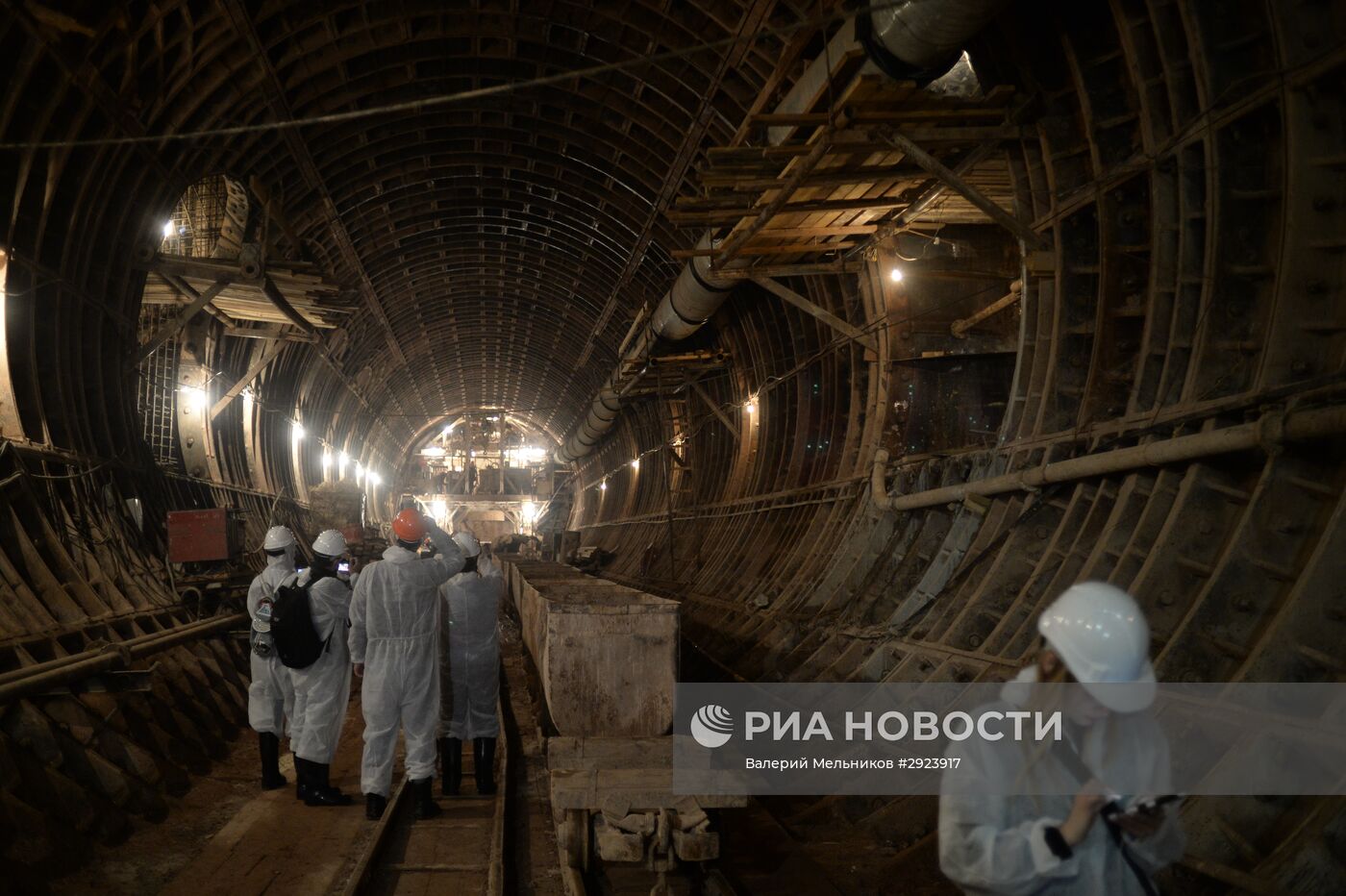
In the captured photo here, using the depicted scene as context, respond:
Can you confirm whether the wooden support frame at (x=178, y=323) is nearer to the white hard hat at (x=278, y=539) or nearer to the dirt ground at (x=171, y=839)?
the white hard hat at (x=278, y=539)

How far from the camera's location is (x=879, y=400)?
9094 mm

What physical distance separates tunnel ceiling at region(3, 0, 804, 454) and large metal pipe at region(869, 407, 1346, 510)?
3.78 meters

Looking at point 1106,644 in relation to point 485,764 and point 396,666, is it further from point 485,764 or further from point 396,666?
point 485,764

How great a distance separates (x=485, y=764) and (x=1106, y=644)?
16.7ft

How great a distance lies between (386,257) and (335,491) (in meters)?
5.41

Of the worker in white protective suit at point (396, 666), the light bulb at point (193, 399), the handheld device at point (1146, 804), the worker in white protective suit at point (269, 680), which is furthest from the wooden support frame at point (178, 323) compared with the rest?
the handheld device at point (1146, 804)

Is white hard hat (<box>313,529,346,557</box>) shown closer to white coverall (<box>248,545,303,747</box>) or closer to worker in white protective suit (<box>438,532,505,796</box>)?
white coverall (<box>248,545,303,747</box>)

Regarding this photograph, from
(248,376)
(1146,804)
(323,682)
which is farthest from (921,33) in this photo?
(248,376)

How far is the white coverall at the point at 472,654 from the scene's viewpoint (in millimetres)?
5926

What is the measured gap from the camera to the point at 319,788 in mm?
5559

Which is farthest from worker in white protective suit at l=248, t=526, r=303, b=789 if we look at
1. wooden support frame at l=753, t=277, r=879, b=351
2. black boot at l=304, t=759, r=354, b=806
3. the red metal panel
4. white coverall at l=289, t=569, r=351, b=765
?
wooden support frame at l=753, t=277, r=879, b=351

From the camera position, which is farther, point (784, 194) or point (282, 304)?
point (282, 304)

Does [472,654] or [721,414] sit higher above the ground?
[721,414]

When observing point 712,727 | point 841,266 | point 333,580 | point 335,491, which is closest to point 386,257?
point 335,491
